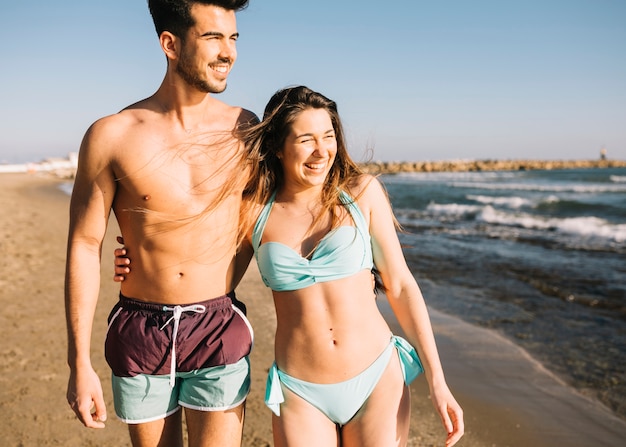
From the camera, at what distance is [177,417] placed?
2.47 metres

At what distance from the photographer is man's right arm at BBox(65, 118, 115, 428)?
226 centimetres

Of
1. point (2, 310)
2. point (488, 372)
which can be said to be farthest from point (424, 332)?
point (2, 310)

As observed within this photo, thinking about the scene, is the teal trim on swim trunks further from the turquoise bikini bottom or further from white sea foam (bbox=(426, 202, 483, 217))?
white sea foam (bbox=(426, 202, 483, 217))

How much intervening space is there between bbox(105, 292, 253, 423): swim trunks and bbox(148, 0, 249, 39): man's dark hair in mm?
1227

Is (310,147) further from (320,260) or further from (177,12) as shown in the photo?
(177,12)

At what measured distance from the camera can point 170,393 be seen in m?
2.40

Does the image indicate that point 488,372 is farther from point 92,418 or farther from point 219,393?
point 92,418

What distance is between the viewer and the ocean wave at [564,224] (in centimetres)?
1550

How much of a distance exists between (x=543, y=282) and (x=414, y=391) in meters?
5.44

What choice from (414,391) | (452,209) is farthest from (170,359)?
(452,209)

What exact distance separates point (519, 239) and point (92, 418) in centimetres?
1403

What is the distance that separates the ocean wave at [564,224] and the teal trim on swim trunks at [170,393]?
14.6 m

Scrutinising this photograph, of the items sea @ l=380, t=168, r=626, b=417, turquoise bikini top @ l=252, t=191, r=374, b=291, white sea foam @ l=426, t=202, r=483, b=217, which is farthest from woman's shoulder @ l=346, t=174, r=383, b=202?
white sea foam @ l=426, t=202, r=483, b=217

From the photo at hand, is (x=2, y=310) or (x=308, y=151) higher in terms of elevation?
(x=308, y=151)
